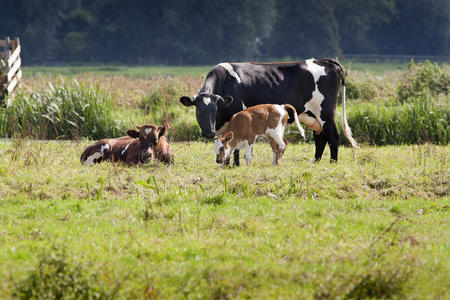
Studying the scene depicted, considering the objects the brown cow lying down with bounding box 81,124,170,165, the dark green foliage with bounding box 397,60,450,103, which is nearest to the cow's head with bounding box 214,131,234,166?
the brown cow lying down with bounding box 81,124,170,165

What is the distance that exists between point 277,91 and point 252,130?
1601 mm

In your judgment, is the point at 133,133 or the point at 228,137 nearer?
the point at 228,137

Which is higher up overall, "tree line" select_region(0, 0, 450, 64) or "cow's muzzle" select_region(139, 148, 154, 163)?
"tree line" select_region(0, 0, 450, 64)

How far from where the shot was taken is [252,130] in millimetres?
10805

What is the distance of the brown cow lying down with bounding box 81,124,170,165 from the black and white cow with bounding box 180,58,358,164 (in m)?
0.81

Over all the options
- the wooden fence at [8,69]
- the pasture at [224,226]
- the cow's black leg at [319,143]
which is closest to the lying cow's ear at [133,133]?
the pasture at [224,226]

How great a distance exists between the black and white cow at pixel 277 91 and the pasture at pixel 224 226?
78 centimetres

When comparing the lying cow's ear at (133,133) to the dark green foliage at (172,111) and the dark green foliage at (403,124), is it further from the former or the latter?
the dark green foliage at (403,124)

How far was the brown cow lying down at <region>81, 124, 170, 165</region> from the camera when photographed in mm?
11172

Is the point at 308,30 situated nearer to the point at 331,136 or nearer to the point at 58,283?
the point at 331,136

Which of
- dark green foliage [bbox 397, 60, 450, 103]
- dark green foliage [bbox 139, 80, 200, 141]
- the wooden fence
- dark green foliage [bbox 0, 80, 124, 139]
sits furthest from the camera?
dark green foliage [bbox 397, 60, 450, 103]

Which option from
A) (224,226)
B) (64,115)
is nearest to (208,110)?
(224,226)

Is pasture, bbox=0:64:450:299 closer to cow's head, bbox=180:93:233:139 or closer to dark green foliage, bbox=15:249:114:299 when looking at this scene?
dark green foliage, bbox=15:249:114:299

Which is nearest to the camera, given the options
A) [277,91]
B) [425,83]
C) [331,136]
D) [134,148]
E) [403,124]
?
[134,148]
